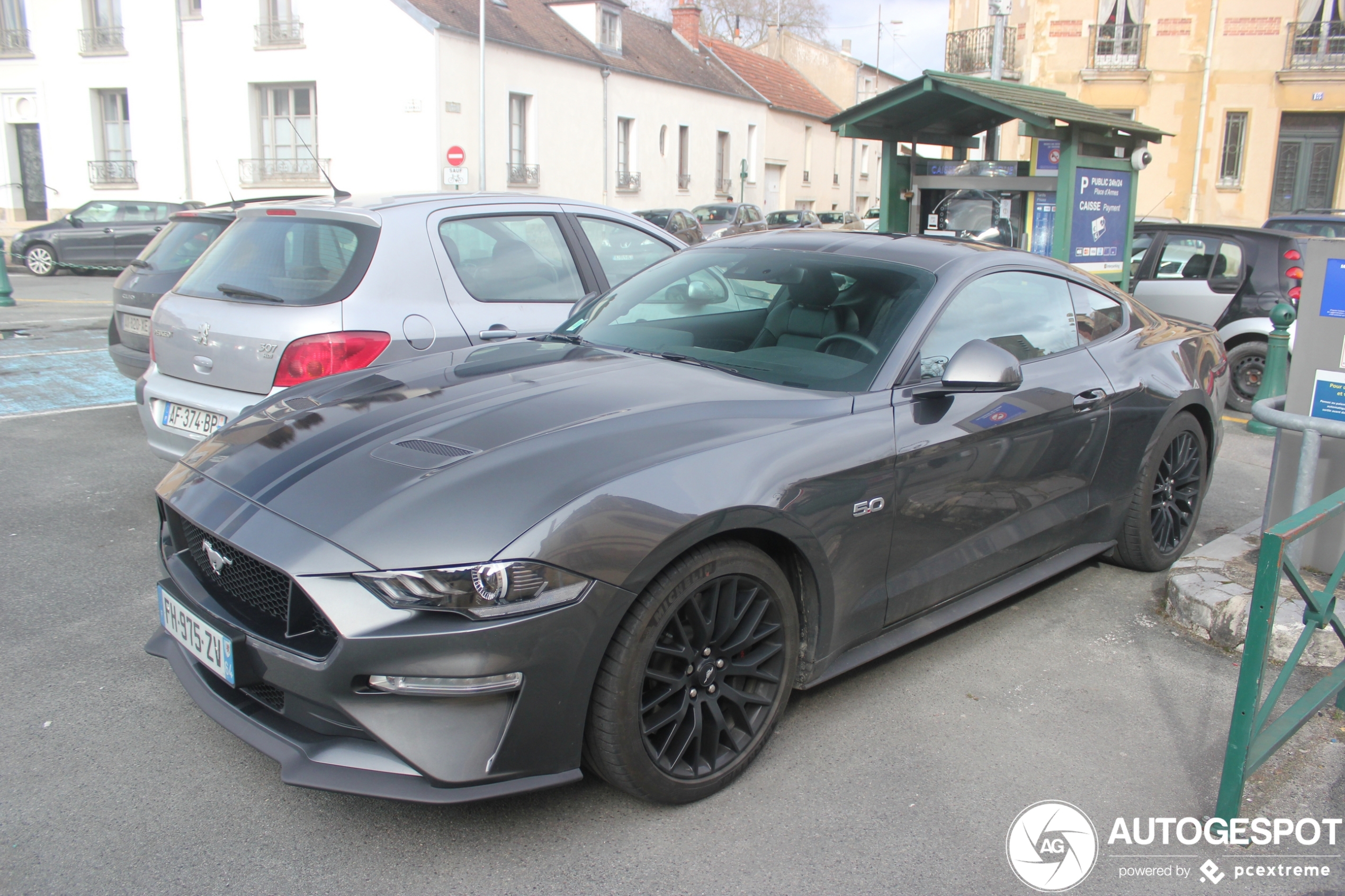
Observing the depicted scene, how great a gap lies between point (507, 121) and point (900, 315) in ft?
88.5

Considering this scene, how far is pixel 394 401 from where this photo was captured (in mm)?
3268

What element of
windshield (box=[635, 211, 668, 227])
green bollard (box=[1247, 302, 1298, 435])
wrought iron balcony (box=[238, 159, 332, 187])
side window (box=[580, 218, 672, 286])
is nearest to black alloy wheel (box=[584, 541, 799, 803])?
side window (box=[580, 218, 672, 286])

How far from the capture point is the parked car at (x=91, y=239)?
19.7 meters

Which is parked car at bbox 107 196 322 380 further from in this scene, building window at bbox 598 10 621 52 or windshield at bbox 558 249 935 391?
building window at bbox 598 10 621 52

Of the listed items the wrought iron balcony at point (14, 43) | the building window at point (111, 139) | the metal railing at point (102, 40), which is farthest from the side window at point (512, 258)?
the wrought iron balcony at point (14, 43)

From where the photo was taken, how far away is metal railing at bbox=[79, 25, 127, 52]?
28469mm

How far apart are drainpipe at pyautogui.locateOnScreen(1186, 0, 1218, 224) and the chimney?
21463mm

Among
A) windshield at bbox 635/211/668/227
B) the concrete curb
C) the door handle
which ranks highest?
windshield at bbox 635/211/668/227

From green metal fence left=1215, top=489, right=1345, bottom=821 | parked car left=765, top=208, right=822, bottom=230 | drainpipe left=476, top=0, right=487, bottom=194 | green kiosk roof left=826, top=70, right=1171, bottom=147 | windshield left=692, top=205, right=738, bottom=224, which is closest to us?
green metal fence left=1215, top=489, right=1345, bottom=821

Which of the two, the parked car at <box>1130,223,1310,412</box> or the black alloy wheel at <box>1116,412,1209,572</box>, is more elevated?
the parked car at <box>1130,223,1310,412</box>

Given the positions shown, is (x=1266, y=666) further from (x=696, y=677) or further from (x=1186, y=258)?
(x=1186, y=258)

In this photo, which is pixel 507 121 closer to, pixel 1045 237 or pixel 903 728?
pixel 1045 237

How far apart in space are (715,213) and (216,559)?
995 inches

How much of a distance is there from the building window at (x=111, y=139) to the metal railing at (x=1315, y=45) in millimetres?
31423
